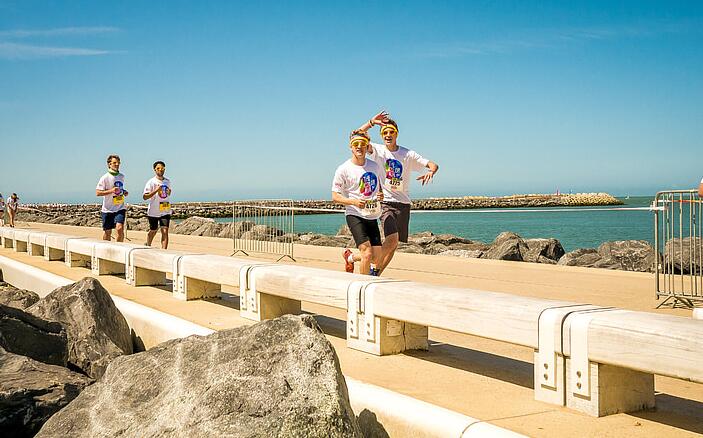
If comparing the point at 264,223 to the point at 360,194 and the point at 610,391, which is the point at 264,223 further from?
the point at 610,391

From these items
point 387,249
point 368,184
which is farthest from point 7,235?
point 368,184

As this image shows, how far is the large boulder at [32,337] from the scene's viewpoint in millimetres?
7422

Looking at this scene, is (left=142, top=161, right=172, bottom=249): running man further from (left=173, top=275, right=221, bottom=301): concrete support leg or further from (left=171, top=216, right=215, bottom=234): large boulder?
(left=171, top=216, right=215, bottom=234): large boulder

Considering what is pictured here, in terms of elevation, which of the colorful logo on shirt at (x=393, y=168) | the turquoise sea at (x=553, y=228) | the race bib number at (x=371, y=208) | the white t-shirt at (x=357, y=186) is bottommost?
the turquoise sea at (x=553, y=228)

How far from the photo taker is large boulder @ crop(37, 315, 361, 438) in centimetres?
397

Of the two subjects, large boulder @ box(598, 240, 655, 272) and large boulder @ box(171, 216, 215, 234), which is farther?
large boulder @ box(171, 216, 215, 234)

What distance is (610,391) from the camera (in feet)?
15.3

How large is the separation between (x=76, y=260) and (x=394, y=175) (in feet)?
24.8

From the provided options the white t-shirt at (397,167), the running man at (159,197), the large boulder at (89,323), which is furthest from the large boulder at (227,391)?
the running man at (159,197)

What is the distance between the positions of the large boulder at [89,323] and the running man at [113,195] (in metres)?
7.28

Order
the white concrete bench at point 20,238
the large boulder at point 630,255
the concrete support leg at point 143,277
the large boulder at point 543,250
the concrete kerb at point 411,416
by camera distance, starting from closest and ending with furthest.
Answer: the concrete kerb at point 411,416 → the concrete support leg at point 143,277 → the large boulder at point 630,255 → the white concrete bench at point 20,238 → the large boulder at point 543,250

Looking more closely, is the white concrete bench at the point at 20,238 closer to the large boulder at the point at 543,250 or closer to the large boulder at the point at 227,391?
the large boulder at the point at 543,250

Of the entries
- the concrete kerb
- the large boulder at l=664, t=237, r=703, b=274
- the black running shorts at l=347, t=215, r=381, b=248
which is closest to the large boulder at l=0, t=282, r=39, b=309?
the black running shorts at l=347, t=215, r=381, b=248

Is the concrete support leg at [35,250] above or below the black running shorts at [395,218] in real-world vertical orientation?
below
